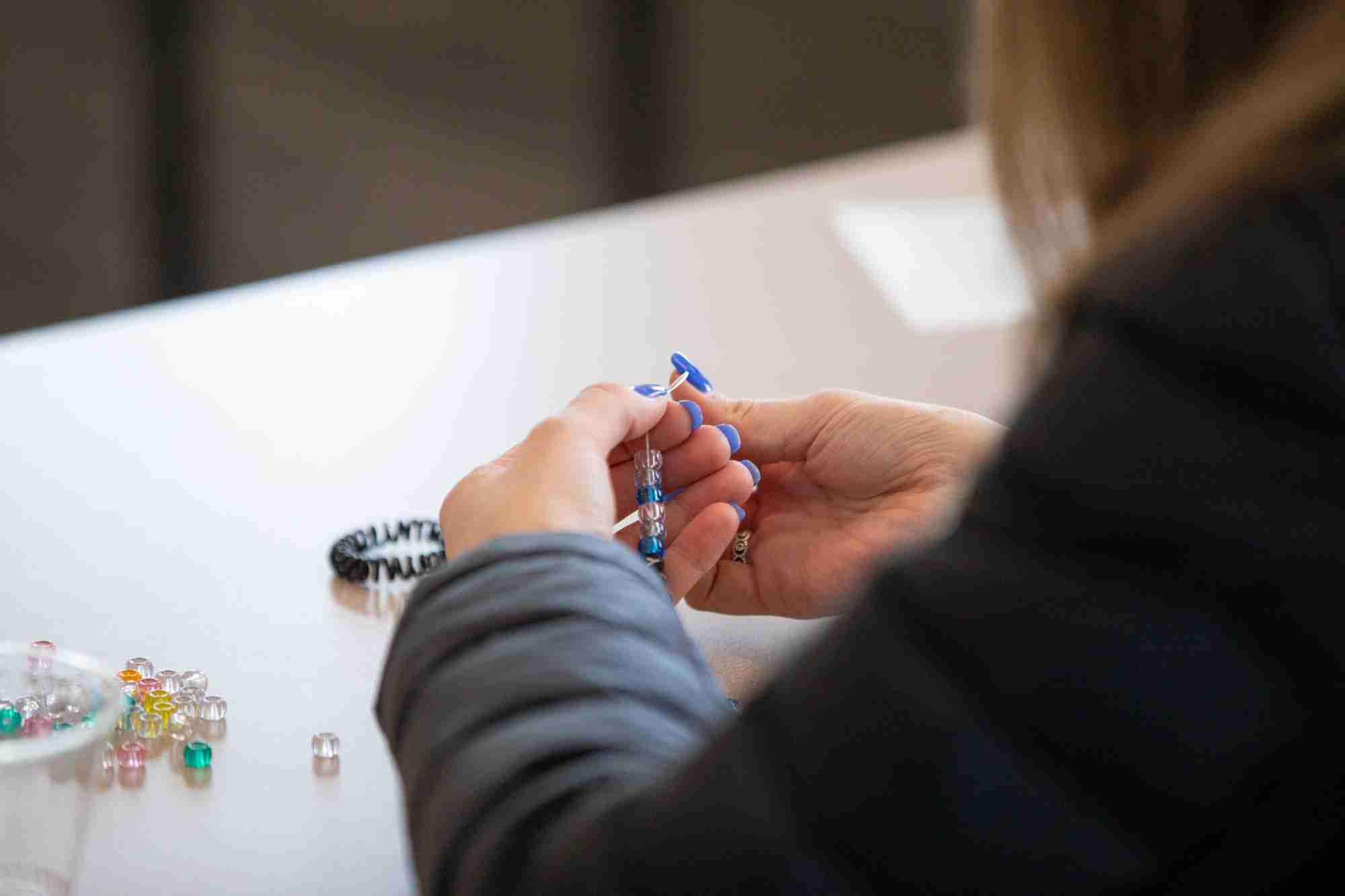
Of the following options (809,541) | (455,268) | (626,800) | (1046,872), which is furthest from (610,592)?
(455,268)

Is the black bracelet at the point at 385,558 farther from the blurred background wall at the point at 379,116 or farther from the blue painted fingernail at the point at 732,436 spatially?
the blurred background wall at the point at 379,116

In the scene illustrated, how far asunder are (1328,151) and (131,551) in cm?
87

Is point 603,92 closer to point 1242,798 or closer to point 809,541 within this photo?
point 809,541

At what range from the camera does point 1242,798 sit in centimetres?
47

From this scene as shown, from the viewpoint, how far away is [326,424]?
4.33 feet

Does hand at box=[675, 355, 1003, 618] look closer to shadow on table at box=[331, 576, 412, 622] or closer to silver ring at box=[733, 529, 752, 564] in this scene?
silver ring at box=[733, 529, 752, 564]

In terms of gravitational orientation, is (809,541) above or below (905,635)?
above

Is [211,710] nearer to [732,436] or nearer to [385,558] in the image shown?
[385,558]

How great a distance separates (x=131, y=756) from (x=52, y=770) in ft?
0.82

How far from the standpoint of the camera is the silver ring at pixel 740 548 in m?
1.07

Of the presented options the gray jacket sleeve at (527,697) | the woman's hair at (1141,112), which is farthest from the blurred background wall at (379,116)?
the woman's hair at (1141,112)

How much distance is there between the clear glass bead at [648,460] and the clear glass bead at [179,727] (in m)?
0.35

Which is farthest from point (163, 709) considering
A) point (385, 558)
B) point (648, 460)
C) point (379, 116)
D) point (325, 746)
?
point (379, 116)

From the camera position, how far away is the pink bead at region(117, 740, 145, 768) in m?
0.85
